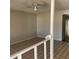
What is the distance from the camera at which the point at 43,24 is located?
8.12 meters

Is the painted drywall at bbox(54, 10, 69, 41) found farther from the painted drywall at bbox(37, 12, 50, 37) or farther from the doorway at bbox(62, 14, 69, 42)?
the painted drywall at bbox(37, 12, 50, 37)

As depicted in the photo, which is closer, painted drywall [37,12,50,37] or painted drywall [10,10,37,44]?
painted drywall [10,10,37,44]

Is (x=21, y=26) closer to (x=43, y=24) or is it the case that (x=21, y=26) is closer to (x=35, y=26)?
(x=35, y=26)

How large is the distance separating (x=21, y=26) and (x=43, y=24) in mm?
2016

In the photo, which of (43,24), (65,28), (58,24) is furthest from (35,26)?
(65,28)

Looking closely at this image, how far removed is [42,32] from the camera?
820 cm

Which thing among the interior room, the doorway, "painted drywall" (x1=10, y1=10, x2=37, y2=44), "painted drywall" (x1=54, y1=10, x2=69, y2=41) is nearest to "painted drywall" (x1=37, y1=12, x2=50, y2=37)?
the interior room

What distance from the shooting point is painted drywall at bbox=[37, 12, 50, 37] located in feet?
25.8

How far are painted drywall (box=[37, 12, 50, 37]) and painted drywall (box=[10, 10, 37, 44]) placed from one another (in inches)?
13.7
